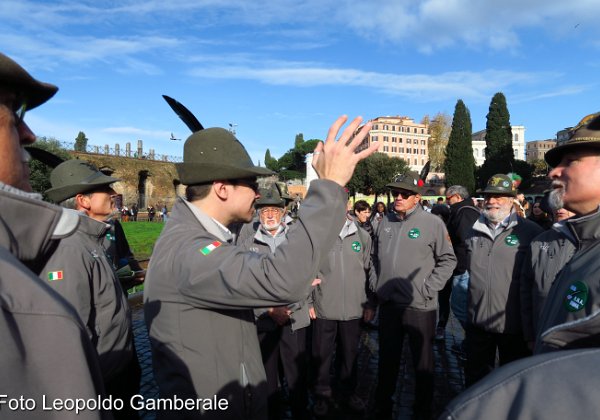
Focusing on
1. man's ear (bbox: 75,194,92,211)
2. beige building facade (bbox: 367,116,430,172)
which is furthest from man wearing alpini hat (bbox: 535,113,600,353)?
beige building facade (bbox: 367,116,430,172)

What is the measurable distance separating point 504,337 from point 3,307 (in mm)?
4528

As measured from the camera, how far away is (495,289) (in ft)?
14.5

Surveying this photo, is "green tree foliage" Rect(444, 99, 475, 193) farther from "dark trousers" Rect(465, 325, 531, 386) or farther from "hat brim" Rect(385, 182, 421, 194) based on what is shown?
"dark trousers" Rect(465, 325, 531, 386)

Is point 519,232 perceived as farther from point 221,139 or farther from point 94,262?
point 94,262

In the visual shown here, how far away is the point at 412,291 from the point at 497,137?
6179 cm

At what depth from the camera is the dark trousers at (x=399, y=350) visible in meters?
4.67

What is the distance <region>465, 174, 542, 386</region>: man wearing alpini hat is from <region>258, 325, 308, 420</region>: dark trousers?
69.2 inches

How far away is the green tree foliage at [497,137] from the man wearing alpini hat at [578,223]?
5969 centimetres

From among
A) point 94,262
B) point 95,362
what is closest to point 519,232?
point 94,262

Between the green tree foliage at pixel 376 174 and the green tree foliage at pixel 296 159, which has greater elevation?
the green tree foliage at pixel 296 159

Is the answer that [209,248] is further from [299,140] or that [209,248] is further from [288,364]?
[299,140]

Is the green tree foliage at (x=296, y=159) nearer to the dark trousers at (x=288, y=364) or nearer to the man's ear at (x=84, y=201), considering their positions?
the dark trousers at (x=288, y=364)

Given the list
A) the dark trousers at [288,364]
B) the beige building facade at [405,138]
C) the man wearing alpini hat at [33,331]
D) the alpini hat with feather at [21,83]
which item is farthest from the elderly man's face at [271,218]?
the beige building facade at [405,138]

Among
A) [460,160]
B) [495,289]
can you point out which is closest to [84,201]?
[495,289]
